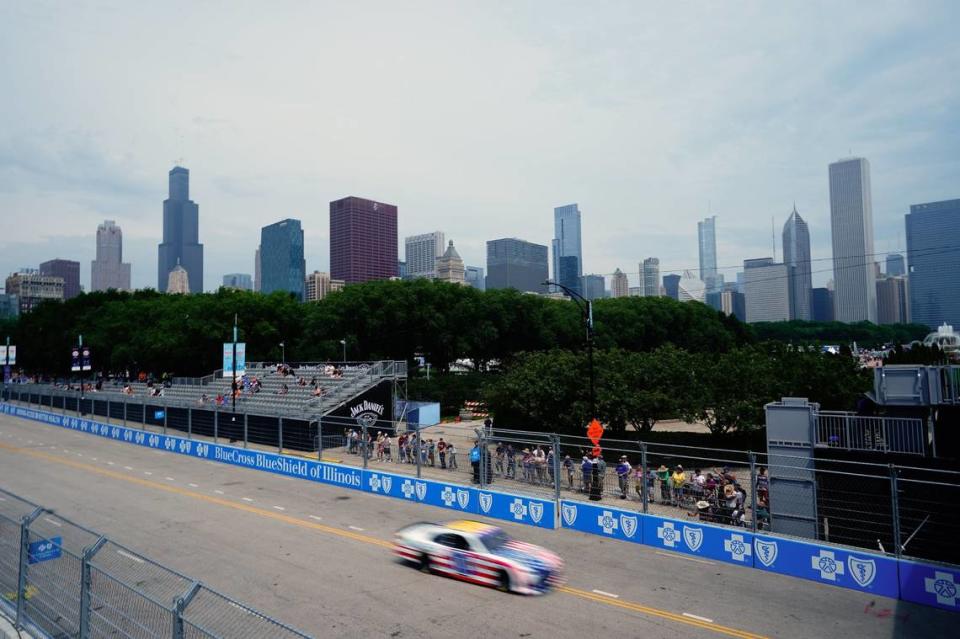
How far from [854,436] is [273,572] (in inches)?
679

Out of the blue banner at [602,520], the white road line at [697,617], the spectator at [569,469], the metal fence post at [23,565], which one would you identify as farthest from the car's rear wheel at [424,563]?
the metal fence post at [23,565]

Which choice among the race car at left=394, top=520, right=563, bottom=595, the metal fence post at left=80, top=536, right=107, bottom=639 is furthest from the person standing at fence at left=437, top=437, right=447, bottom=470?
the metal fence post at left=80, top=536, right=107, bottom=639

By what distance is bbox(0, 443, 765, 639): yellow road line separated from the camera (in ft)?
38.0

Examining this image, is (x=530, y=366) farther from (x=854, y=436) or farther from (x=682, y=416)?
(x=854, y=436)

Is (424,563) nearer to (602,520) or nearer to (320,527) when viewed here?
(320,527)

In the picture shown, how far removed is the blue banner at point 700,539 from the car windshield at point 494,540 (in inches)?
190

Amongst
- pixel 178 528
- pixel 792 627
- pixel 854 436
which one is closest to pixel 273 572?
pixel 178 528

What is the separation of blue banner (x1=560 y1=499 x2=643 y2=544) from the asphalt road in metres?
0.41

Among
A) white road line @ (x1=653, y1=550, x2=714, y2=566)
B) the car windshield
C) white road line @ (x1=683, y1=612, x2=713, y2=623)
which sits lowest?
white road line @ (x1=653, y1=550, x2=714, y2=566)

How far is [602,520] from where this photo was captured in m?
17.9

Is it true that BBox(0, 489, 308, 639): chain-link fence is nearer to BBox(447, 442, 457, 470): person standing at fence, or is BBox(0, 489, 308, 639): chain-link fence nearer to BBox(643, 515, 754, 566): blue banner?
BBox(643, 515, 754, 566): blue banner

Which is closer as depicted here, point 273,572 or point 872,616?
point 872,616

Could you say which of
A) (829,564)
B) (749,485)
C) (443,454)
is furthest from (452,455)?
(829,564)

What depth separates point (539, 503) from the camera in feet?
62.4
